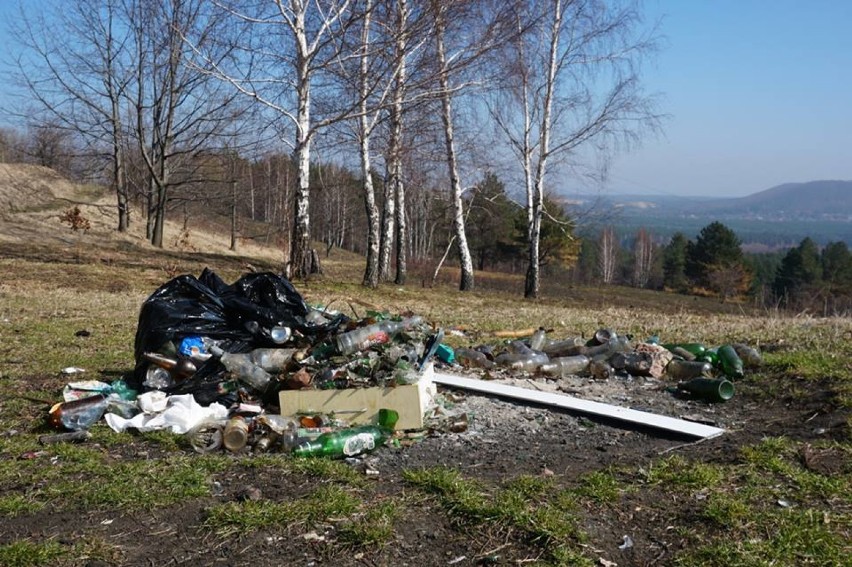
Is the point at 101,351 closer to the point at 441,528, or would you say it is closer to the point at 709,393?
the point at 441,528

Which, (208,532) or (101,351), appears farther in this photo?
(101,351)

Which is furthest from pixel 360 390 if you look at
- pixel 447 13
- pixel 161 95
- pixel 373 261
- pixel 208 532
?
pixel 161 95

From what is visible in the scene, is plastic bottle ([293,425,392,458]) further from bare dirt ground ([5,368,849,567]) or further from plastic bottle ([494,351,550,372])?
plastic bottle ([494,351,550,372])

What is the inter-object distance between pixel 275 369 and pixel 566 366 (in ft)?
8.77

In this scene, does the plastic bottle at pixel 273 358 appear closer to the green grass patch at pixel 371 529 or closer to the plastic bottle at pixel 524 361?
the green grass patch at pixel 371 529

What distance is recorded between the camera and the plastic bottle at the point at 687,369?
5879 mm

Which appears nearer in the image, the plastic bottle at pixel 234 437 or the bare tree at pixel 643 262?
the plastic bottle at pixel 234 437

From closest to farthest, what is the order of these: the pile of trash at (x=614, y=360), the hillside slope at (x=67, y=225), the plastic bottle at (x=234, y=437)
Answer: the plastic bottle at (x=234, y=437)
the pile of trash at (x=614, y=360)
the hillside slope at (x=67, y=225)

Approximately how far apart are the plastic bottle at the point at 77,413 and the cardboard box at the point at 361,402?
1.15m

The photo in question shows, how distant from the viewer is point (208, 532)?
2.94m

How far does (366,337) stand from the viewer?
16.2 ft

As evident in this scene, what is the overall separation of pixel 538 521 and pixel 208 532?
1363 millimetres

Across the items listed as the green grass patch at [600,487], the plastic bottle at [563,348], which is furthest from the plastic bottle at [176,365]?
the plastic bottle at [563,348]

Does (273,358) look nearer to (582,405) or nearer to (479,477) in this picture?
(479,477)
